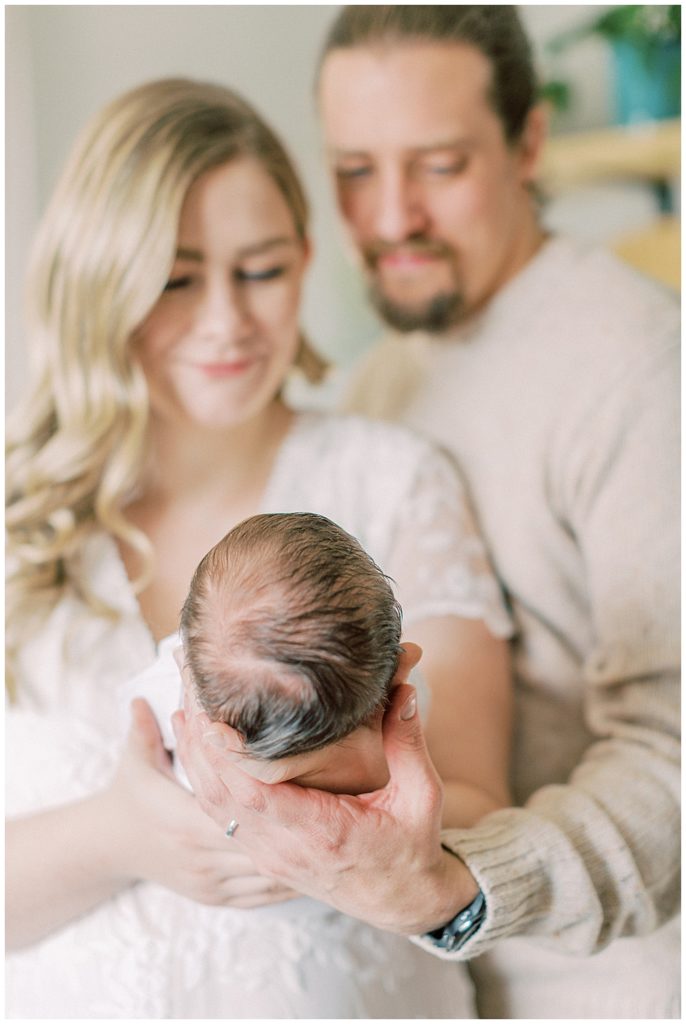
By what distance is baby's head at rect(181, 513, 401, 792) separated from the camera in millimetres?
477

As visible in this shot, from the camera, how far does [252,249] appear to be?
0.88 metres

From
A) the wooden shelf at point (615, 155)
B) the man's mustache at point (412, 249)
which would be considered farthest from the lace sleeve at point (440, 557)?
the wooden shelf at point (615, 155)

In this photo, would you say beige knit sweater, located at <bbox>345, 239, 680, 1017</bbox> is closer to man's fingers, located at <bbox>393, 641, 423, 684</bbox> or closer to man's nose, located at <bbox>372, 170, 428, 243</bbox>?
man's nose, located at <bbox>372, 170, 428, 243</bbox>

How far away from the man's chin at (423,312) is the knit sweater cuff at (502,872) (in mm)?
549

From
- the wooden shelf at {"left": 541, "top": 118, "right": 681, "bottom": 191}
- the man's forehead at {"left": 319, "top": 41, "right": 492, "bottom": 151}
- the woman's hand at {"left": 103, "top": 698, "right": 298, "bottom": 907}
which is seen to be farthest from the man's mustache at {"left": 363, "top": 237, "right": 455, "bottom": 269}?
the woman's hand at {"left": 103, "top": 698, "right": 298, "bottom": 907}

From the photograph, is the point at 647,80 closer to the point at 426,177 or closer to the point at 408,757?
the point at 426,177

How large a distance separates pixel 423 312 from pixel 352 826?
637mm

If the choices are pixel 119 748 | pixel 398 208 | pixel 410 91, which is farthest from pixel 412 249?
pixel 119 748

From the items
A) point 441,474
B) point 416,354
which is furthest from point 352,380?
point 441,474

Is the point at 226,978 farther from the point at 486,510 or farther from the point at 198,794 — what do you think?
the point at 486,510

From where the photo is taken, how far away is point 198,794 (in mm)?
634

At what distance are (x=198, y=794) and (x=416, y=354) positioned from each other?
659 millimetres

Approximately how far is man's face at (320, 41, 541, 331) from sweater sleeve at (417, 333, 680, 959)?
22 cm

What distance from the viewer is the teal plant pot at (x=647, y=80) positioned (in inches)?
48.4
